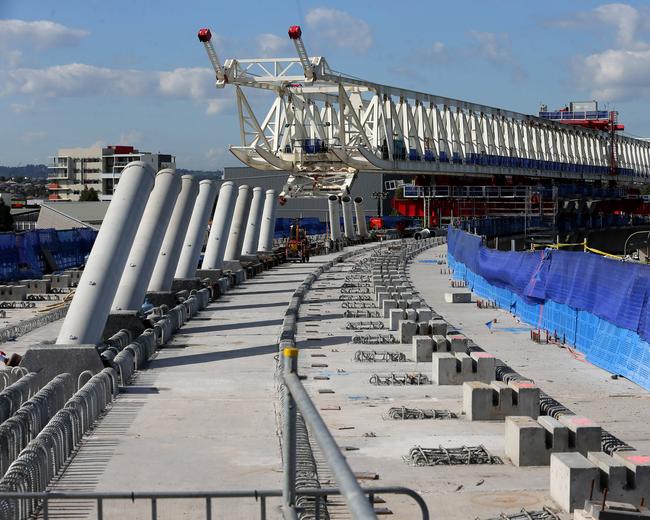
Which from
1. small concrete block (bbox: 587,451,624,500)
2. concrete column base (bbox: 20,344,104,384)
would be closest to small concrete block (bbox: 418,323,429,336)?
concrete column base (bbox: 20,344,104,384)

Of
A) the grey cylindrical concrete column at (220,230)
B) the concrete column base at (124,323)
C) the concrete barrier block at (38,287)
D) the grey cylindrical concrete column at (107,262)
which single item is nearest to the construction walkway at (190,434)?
the concrete column base at (124,323)

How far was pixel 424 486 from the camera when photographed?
16.3 metres

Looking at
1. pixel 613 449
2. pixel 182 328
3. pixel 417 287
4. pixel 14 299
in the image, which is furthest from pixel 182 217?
pixel 613 449

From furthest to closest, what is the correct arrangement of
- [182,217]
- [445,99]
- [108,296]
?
[445,99] → [182,217] → [108,296]

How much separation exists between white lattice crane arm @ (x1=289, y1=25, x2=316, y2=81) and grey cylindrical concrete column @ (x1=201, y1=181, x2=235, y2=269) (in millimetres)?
12920

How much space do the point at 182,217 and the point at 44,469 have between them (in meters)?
28.7

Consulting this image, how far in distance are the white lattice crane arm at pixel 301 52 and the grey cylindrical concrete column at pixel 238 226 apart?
8.86m

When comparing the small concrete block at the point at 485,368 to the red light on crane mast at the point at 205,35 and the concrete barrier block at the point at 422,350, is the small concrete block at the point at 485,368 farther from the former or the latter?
the red light on crane mast at the point at 205,35

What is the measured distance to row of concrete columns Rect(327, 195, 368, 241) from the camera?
96.1 metres

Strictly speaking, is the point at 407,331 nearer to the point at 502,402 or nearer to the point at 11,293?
the point at 502,402

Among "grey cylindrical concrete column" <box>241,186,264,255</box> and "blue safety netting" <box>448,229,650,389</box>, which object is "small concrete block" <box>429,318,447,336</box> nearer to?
"blue safety netting" <box>448,229,650,389</box>

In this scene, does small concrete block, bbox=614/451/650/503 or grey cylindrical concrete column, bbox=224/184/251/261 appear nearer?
small concrete block, bbox=614/451/650/503

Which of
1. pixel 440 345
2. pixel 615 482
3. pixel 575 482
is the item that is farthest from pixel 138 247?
pixel 615 482

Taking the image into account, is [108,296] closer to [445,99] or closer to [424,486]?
[424,486]
